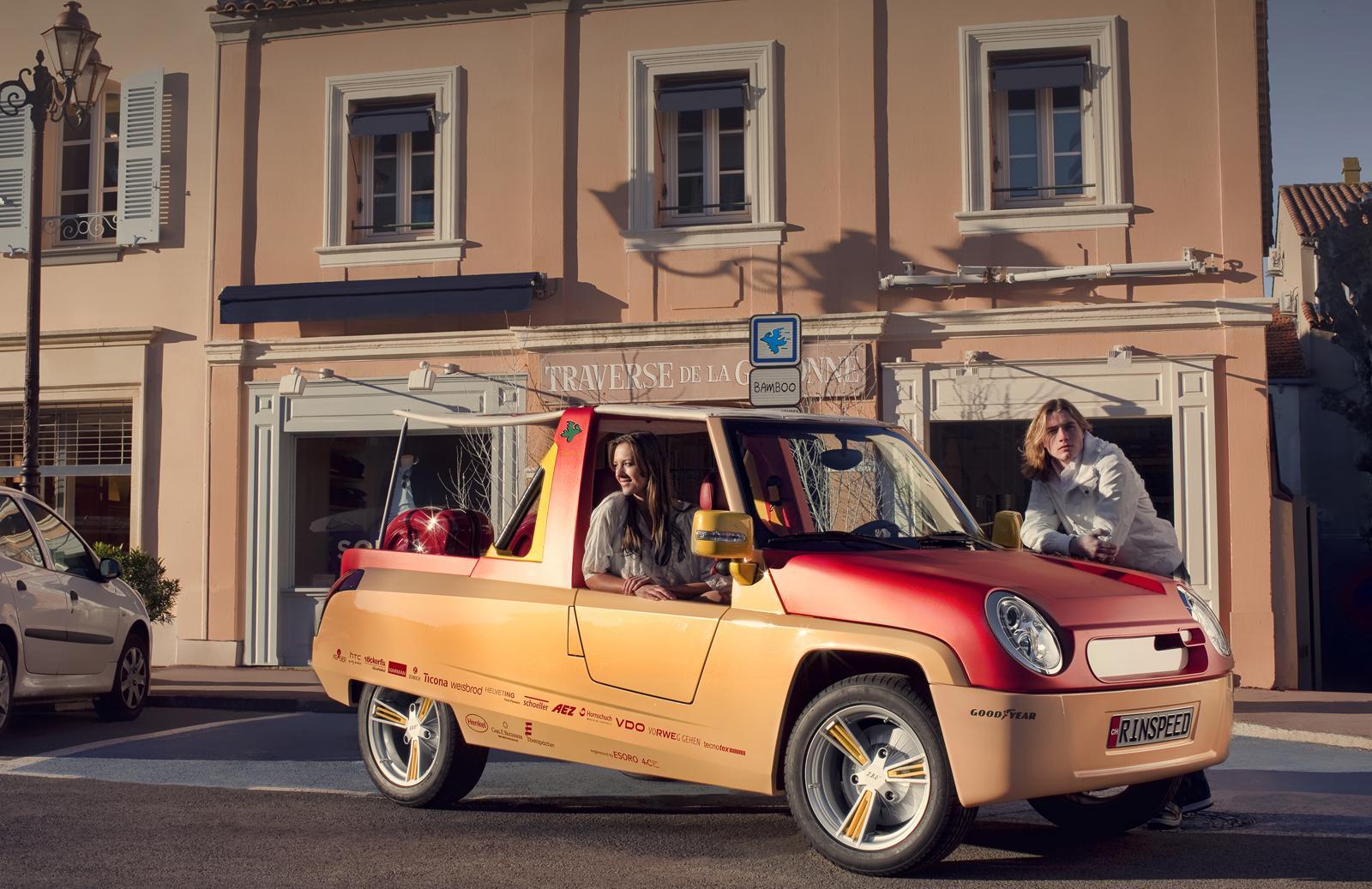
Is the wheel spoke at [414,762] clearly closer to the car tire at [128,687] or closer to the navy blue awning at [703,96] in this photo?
the car tire at [128,687]

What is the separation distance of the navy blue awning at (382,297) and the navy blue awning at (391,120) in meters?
1.85

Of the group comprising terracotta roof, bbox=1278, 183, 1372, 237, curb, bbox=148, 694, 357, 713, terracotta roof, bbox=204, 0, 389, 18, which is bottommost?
curb, bbox=148, 694, 357, 713

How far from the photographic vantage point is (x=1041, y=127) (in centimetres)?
1583

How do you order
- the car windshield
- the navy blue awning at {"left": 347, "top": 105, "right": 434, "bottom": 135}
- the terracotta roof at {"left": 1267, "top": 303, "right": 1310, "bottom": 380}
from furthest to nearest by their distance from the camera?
the terracotta roof at {"left": 1267, "top": 303, "right": 1310, "bottom": 380}
the navy blue awning at {"left": 347, "top": 105, "right": 434, "bottom": 135}
the car windshield

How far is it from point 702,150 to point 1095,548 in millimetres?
11126

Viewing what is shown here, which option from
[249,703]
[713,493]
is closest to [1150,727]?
[713,493]

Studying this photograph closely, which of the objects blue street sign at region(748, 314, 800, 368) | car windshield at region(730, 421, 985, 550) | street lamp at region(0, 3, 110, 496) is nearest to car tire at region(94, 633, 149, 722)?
street lamp at region(0, 3, 110, 496)

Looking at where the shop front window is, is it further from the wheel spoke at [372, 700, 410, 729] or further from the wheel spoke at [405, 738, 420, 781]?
the wheel spoke at [405, 738, 420, 781]

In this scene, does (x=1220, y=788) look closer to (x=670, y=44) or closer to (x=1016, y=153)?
(x=1016, y=153)

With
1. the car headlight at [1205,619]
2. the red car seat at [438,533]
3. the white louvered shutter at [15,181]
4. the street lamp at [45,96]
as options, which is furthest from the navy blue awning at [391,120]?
the car headlight at [1205,619]

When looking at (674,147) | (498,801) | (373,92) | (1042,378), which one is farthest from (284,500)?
(498,801)

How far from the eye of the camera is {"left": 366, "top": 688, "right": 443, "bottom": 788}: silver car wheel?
6.93 metres

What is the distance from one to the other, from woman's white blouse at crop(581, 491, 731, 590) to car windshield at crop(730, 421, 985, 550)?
0.48 metres

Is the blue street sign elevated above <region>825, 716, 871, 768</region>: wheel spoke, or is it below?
above
